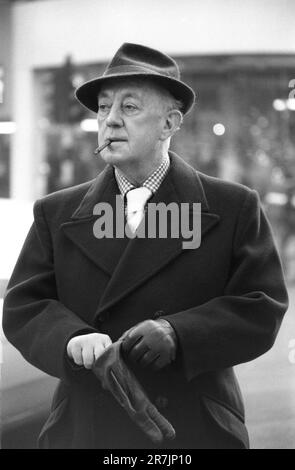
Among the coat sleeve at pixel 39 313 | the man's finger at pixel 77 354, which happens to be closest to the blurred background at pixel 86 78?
the coat sleeve at pixel 39 313

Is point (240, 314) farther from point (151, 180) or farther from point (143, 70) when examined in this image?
point (143, 70)

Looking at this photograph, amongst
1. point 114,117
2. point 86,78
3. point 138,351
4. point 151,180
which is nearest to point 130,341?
point 138,351

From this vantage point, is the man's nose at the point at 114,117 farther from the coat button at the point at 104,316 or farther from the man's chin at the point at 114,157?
the coat button at the point at 104,316

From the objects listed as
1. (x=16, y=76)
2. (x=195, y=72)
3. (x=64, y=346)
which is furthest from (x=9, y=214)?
(x=195, y=72)

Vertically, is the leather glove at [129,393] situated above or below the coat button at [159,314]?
below

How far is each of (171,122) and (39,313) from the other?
0.56 metres

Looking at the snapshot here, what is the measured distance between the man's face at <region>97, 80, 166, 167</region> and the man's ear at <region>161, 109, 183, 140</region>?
0.08 feet

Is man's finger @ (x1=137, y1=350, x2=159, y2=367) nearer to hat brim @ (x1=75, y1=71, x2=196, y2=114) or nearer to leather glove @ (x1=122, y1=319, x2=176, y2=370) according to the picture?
leather glove @ (x1=122, y1=319, x2=176, y2=370)

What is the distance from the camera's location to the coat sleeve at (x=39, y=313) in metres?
1.77

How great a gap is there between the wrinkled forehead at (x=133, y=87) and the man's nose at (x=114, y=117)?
4 centimetres

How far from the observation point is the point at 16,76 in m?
3.05

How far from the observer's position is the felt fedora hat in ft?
5.87
